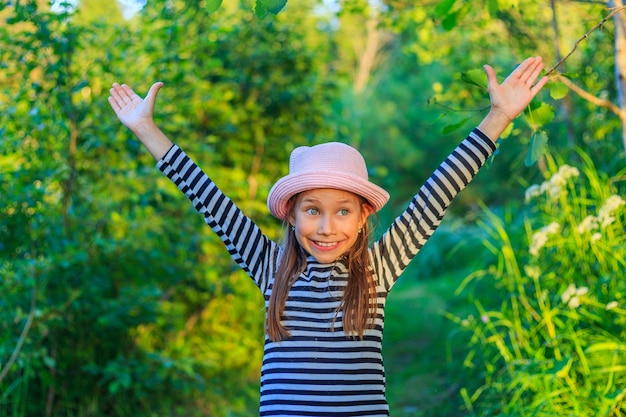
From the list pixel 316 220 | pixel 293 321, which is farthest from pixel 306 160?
pixel 293 321

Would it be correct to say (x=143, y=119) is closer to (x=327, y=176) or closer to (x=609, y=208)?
(x=327, y=176)

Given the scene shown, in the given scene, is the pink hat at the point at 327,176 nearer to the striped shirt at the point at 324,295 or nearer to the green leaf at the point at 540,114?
the striped shirt at the point at 324,295

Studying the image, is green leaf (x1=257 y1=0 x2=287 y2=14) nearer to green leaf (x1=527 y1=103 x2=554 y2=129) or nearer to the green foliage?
green leaf (x1=527 y1=103 x2=554 y2=129)

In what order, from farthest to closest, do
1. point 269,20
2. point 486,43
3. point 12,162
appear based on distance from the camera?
1. point 486,43
2. point 269,20
3. point 12,162

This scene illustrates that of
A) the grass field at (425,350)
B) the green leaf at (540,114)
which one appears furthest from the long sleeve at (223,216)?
the grass field at (425,350)

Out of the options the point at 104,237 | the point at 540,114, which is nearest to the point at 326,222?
the point at 540,114

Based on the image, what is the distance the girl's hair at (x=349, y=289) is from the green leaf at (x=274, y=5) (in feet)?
1.68

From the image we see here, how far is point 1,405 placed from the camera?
12.7 feet

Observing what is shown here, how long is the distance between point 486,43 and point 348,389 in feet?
17.3

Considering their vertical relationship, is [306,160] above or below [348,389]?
above

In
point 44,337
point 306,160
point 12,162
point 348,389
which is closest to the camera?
point 348,389

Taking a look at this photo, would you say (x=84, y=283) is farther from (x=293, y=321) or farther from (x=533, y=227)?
(x=533, y=227)

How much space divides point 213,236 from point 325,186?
3.28 meters

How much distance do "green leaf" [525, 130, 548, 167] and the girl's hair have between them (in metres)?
0.49
